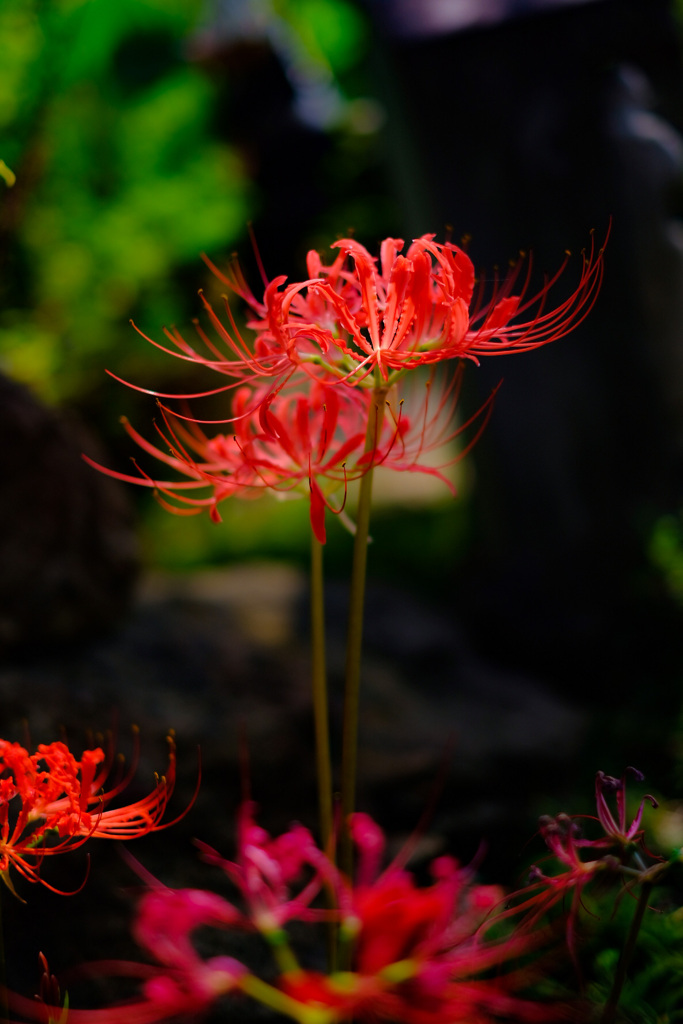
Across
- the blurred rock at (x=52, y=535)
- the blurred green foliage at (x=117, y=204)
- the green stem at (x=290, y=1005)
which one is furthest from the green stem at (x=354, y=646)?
the blurred green foliage at (x=117, y=204)

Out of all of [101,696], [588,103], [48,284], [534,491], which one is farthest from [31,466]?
[48,284]

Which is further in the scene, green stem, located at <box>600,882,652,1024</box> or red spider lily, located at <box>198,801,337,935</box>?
green stem, located at <box>600,882,652,1024</box>

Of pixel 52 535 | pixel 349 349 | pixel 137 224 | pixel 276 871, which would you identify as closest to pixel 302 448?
pixel 349 349

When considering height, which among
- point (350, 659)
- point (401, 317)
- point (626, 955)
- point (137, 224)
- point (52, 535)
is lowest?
point (626, 955)

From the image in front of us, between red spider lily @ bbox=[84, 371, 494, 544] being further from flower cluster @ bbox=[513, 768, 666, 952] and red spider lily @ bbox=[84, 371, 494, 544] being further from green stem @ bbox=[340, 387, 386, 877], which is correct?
flower cluster @ bbox=[513, 768, 666, 952]

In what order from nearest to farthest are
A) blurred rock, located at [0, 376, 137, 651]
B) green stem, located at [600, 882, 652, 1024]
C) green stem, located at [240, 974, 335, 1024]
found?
green stem, located at [240, 974, 335, 1024]
green stem, located at [600, 882, 652, 1024]
blurred rock, located at [0, 376, 137, 651]

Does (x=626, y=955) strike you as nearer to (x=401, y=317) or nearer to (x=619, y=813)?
(x=619, y=813)

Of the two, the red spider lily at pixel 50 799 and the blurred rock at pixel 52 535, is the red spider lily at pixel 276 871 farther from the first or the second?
the blurred rock at pixel 52 535

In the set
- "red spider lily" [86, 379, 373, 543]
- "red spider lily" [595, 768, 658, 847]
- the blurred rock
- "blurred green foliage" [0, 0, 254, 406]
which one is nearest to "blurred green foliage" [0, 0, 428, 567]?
"blurred green foliage" [0, 0, 254, 406]

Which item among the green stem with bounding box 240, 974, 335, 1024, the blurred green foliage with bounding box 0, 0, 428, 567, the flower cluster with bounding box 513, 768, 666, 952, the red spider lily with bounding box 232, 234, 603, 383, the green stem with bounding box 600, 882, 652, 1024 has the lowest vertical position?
the green stem with bounding box 600, 882, 652, 1024

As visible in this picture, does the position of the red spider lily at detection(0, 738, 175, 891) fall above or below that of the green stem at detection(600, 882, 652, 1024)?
above

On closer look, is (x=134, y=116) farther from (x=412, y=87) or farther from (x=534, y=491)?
(x=534, y=491)
